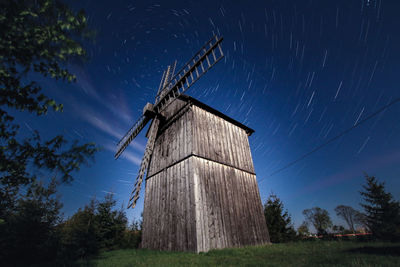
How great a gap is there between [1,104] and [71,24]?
2329mm

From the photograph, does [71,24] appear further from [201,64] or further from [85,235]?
[85,235]

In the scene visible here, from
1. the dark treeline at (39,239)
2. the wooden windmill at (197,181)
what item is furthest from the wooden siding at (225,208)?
the dark treeline at (39,239)

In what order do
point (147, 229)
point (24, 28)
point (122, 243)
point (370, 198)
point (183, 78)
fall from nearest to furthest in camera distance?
point (24, 28) < point (147, 229) < point (183, 78) < point (122, 243) < point (370, 198)

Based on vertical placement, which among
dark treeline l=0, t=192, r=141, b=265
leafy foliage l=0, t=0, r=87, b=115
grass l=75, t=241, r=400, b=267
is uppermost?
leafy foliage l=0, t=0, r=87, b=115

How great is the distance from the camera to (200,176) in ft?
30.0

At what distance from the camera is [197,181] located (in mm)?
8812

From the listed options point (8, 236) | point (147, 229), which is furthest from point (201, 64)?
point (8, 236)

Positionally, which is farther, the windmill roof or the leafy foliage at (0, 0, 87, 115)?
the windmill roof

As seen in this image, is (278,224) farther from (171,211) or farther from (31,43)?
(31,43)

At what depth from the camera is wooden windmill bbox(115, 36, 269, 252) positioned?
8.37 m

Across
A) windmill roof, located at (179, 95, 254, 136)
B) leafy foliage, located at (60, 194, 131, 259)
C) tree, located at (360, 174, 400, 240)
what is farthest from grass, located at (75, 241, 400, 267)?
tree, located at (360, 174, 400, 240)

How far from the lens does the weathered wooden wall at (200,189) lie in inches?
326

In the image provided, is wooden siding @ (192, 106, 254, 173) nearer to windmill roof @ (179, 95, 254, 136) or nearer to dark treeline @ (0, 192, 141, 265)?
windmill roof @ (179, 95, 254, 136)

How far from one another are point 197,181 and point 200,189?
44cm
